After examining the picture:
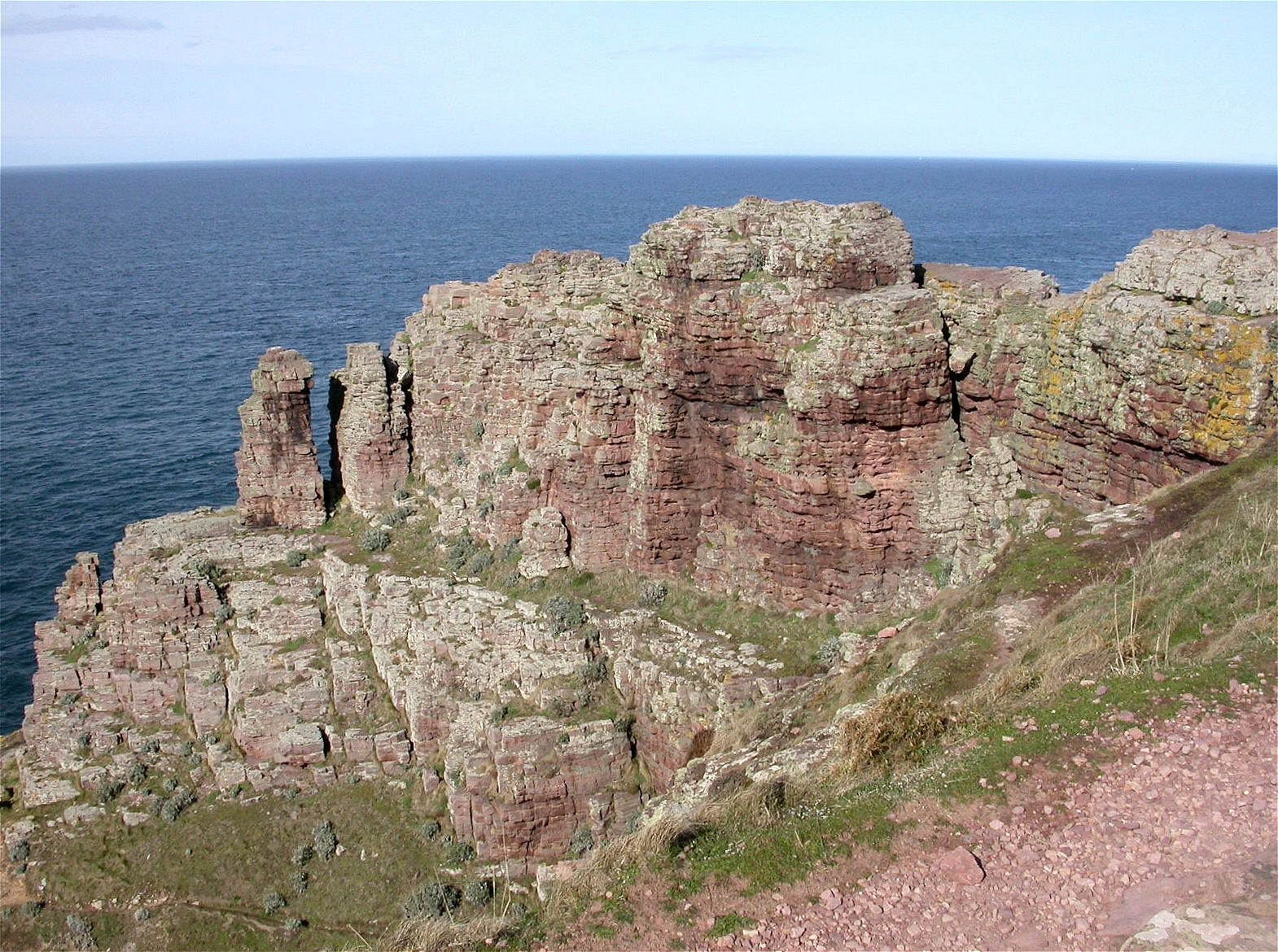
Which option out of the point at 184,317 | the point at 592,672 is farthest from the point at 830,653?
the point at 184,317

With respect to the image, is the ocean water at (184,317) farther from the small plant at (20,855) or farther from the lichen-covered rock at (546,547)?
the lichen-covered rock at (546,547)

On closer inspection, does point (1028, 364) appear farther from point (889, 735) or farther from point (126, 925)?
point (126, 925)

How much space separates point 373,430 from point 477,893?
1608 centimetres

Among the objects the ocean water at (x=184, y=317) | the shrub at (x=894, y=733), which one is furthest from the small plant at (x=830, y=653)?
the ocean water at (x=184, y=317)

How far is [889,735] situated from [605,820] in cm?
1278

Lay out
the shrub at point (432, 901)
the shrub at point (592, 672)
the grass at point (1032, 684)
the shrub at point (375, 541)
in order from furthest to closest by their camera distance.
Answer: the shrub at point (375, 541) → the shrub at point (592, 672) → the shrub at point (432, 901) → the grass at point (1032, 684)

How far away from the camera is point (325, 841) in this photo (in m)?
28.9

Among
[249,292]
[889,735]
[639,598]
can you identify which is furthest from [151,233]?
[889,735]

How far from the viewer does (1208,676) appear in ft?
48.5

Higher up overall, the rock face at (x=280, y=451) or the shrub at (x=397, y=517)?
the rock face at (x=280, y=451)

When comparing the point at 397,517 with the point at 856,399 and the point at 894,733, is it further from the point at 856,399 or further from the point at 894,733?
the point at 894,733

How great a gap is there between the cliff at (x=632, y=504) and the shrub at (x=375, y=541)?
11 centimetres

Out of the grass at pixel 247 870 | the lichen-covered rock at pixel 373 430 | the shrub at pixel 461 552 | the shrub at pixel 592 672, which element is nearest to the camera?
the grass at pixel 247 870

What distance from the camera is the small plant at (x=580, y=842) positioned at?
26969mm
